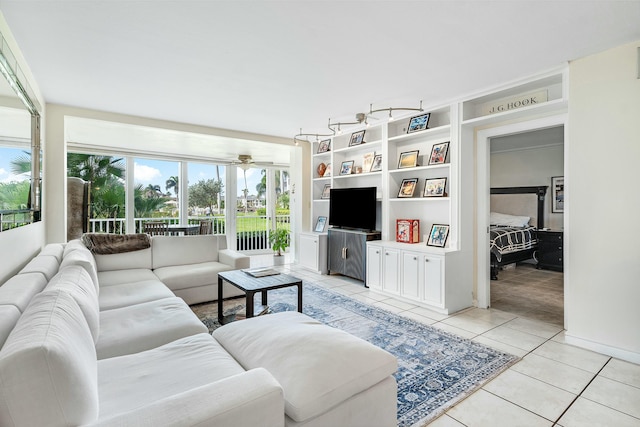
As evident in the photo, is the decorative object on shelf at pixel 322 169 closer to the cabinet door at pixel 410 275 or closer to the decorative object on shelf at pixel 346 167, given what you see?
the decorative object on shelf at pixel 346 167

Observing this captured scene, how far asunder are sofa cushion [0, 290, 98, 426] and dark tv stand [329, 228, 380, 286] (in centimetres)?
388

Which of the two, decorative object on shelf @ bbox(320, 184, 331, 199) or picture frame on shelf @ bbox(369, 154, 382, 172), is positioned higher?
picture frame on shelf @ bbox(369, 154, 382, 172)

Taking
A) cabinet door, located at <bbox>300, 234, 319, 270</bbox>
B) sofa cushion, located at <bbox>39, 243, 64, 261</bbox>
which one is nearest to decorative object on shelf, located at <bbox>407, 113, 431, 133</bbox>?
cabinet door, located at <bbox>300, 234, 319, 270</bbox>

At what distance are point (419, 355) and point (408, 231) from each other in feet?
6.76

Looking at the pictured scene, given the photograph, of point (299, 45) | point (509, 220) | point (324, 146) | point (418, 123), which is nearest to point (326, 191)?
point (324, 146)

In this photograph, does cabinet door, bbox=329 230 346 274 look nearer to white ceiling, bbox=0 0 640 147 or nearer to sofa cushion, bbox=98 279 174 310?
white ceiling, bbox=0 0 640 147

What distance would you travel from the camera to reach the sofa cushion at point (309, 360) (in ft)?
4.13

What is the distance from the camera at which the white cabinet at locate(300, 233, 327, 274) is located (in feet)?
17.9

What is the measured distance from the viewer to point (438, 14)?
204 centimetres

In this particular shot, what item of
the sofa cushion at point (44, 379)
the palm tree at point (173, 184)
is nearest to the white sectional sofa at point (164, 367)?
the sofa cushion at point (44, 379)

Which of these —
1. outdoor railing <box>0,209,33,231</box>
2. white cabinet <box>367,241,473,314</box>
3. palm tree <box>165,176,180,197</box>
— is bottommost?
white cabinet <box>367,241,473,314</box>

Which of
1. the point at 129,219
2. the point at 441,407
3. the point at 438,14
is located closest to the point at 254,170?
the point at 129,219

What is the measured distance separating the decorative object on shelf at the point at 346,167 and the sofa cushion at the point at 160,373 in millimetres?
4102

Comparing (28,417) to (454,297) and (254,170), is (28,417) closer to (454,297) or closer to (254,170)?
(454,297)
